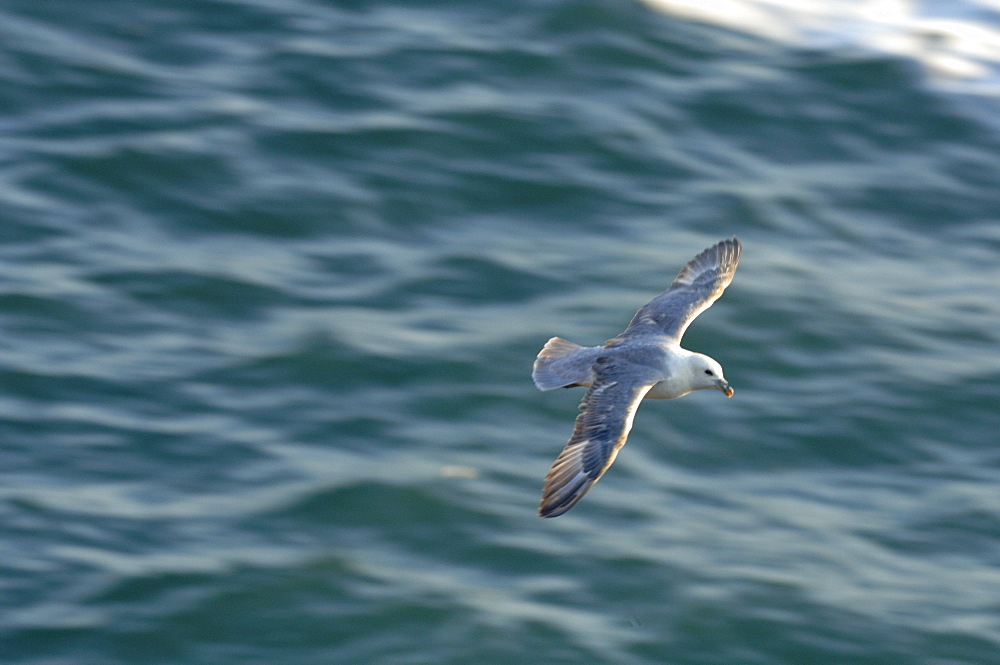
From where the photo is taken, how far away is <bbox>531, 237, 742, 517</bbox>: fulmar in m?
6.89

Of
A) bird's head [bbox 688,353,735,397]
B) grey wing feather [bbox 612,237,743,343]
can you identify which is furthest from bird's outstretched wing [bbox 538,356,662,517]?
grey wing feather [bbox 612,237,743,343]

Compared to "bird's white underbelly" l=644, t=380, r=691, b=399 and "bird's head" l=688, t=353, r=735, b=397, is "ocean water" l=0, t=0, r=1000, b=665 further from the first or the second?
"bird's head" l=688, t=353, r=735, b=397

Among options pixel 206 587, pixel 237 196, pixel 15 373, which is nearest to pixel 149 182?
pixel 237 196

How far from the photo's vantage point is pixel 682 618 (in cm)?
1002

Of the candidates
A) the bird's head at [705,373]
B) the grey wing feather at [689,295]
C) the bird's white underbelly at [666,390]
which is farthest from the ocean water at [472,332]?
the bird's head at [705,373]

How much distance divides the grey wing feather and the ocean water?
2.32 m

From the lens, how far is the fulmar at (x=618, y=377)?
271 inches

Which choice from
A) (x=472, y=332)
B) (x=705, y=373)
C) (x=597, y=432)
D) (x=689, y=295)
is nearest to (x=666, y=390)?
(x=705, y=373)

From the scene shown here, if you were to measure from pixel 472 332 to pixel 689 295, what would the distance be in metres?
3.33

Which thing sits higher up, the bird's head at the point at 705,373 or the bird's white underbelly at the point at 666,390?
the bird's head at the point at 705,373

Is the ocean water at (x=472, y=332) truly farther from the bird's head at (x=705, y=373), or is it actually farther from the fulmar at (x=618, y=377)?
the bird's head at (x=705, y=373)

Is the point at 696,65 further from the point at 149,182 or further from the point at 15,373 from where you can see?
the point at 15,373

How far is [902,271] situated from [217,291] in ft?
21.2

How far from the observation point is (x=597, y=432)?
7.15 m
